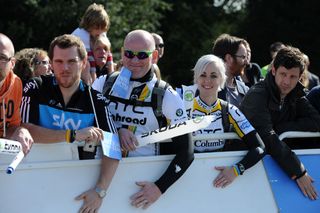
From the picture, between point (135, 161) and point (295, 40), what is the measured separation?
866 inches

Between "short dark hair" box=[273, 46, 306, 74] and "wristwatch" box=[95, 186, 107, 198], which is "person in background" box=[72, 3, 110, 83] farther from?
"wristwatch" box=[95, 186, 107, 198]

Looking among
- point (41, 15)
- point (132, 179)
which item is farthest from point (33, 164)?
point (41, 15)

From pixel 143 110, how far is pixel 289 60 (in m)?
1.53

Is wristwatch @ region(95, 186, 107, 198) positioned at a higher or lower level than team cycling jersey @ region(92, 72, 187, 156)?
lower

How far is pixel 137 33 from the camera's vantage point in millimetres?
4516

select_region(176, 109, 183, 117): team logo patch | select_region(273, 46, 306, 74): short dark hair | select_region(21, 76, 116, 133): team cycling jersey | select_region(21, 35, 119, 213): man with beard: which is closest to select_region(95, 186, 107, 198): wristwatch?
select_region(21, 35, 119, 213): man with beard

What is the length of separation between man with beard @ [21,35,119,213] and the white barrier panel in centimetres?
15

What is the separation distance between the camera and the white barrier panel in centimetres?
405

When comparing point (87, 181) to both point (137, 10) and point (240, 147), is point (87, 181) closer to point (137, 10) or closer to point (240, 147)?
point (240, 147)

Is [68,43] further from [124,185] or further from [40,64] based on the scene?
[40,64]

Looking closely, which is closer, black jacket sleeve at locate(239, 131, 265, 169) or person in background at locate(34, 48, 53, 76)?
black jacket sleeve at locate(239, 131, 265, 169)

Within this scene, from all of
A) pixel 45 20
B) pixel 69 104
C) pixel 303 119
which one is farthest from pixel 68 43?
pixel 45 20

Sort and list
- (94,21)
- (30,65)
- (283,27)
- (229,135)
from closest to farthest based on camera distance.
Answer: (229,135) → (30,65) → (94,21) → (283,27)

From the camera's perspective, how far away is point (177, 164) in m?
4.37
